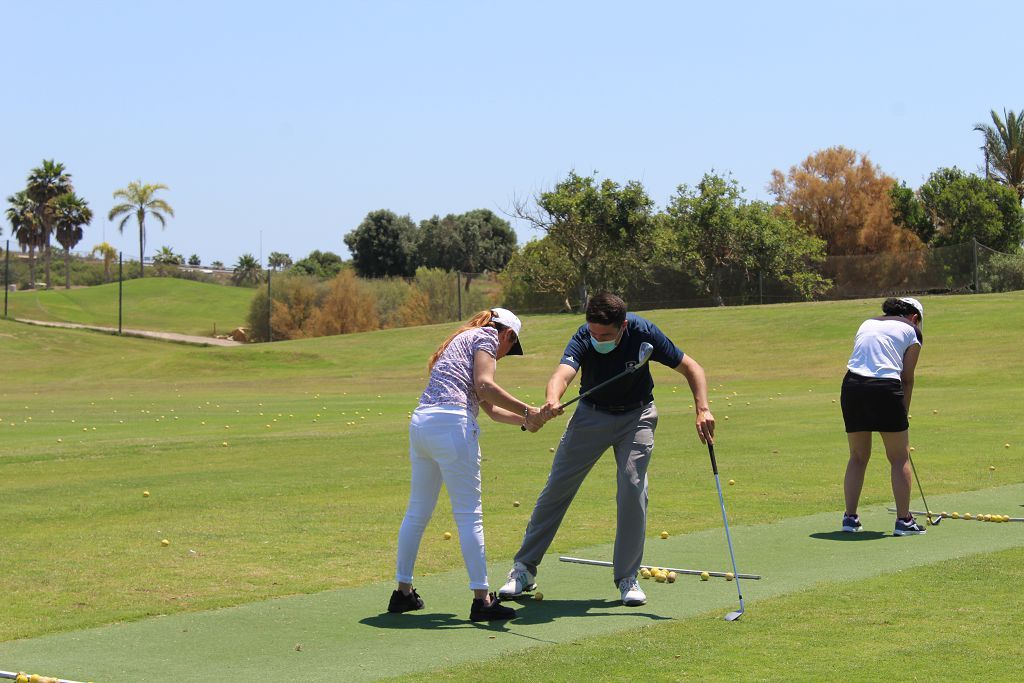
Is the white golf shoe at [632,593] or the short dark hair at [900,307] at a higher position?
the short dark hair at [900,307]

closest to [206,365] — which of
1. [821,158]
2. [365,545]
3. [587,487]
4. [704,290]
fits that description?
[704,290]

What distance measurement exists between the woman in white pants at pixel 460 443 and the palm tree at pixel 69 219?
10304cm

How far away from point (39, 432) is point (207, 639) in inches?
724

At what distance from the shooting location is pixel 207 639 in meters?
7.74

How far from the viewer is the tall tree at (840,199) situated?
85.6 meters

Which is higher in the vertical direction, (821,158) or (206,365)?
(821,158)

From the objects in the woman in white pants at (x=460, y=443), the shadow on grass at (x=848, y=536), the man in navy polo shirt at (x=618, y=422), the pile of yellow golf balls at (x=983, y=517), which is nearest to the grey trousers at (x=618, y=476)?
the man in navy polo shirt at (x=618, y=422)

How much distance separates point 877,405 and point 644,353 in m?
3.79

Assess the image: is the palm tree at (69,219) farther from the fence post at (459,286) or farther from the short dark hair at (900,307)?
the short dark hair at (900,307)

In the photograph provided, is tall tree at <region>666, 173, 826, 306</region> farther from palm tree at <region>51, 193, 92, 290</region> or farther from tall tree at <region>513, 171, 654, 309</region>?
palm tree at <region>51, 193, 92, 290</region>

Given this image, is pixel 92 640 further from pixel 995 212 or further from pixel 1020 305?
pixel 995 212

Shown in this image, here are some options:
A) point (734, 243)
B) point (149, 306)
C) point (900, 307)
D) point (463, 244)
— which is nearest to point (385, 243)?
point (463, 244)

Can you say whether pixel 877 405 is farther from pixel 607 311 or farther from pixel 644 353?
pixel 607 311

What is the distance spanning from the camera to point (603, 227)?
69188 millimetres
